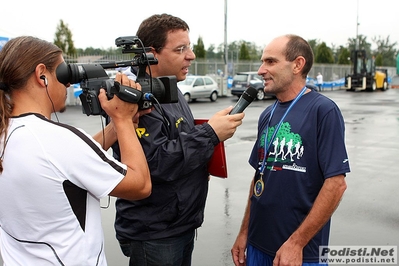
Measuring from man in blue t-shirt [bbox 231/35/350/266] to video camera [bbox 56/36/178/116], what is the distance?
0.74 meters

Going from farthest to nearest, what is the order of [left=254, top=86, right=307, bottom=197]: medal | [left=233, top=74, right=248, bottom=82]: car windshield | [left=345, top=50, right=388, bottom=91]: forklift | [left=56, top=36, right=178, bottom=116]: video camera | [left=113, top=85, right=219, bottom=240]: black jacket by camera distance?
[left=345, top=50, right=388, bottom=91]: forklift < [left=233, top=74, right=248, bottom=82]: car windshield < [left=254, top=86, right=307, bottom=197]: medal < [left=113, top=85, right=219, bottom=240]: black jacket < [left=56, top=36, right=178, bottom=116]: video camera

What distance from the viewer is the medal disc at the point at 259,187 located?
2.51m

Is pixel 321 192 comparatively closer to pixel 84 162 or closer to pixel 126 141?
pixel 126 141

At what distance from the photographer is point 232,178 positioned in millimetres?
7562

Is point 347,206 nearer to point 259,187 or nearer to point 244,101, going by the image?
point 259,187

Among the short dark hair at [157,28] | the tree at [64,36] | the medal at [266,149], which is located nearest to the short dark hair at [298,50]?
the medal at [266,149]

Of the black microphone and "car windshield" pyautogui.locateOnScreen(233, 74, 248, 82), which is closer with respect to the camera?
the black microphone

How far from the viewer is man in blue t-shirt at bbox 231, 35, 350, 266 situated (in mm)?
2258

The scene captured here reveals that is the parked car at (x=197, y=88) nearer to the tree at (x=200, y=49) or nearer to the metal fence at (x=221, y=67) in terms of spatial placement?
the metal fence at (x=221, y=67)

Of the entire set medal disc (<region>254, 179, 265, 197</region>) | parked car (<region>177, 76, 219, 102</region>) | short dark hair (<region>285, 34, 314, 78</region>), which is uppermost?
short dark hair (<region>285, 34, 314, 78</region>)

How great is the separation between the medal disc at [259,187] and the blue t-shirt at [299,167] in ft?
0.09

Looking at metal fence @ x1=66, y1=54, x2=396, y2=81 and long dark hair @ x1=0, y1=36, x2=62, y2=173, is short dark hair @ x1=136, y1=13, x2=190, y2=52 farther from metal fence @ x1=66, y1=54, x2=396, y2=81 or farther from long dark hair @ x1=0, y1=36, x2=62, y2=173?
metal fence @ x1=66, y1=54, x2=396, y2=81

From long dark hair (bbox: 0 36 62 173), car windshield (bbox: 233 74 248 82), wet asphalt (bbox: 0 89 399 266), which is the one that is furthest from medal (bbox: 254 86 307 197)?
car windshield (bbox: 233 74 248 82)

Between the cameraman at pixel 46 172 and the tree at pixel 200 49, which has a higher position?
the tree at pixel 200 49
